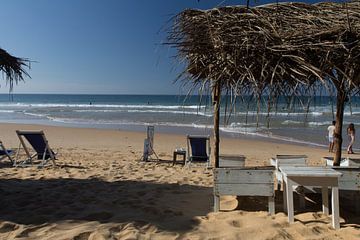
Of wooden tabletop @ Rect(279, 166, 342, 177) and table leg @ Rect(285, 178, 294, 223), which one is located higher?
wooden tabletop @ Rect(279, 166, 342, 177)

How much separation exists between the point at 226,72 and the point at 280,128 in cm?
1614

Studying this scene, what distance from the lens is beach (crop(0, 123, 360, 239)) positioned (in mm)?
3428

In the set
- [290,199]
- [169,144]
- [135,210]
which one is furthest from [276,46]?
[169,144]

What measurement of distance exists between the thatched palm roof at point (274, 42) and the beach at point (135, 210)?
1.36 m

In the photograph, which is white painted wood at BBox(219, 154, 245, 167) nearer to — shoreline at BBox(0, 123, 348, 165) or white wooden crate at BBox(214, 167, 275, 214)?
white wooden crate at BBox(214, 167, 275, 214)

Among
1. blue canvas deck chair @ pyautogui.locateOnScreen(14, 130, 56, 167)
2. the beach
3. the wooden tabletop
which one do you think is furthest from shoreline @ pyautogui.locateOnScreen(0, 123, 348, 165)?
the wooden tabletop

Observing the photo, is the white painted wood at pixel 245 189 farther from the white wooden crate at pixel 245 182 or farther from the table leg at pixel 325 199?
the table leg at pixel 325 199

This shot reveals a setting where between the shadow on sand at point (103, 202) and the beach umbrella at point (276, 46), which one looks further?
the shadow on sand at point (103, 202)

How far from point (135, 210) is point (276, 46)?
93.9 inches

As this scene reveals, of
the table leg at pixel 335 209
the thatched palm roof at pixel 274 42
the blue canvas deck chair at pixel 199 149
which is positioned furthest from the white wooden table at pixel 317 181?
the blue canvas deck chair at pixel 199 149

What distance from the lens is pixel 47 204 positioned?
4.39 m

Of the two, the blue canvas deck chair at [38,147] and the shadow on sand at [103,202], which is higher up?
the blue canvas deck chair at [38,147]

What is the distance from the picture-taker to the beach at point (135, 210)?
3.43 metres

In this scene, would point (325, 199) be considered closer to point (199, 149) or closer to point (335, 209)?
point (335, 209)
